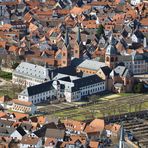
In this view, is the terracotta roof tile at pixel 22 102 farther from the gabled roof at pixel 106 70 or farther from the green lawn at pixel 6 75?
the green lawn at pixel 6 75

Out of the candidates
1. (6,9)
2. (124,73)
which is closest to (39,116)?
(124,73)

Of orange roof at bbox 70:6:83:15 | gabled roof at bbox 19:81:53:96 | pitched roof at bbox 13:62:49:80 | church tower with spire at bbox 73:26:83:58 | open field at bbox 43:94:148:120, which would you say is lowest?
open field at bbox 43:94:148:120

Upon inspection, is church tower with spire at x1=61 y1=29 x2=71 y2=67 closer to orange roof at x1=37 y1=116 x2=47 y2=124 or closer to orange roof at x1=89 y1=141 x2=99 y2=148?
orange roof at x1=37 y1=116 x2=47 y2=124

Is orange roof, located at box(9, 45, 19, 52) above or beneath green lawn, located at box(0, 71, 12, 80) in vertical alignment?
above

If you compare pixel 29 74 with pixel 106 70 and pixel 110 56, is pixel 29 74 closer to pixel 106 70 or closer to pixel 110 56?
pixel 106 70

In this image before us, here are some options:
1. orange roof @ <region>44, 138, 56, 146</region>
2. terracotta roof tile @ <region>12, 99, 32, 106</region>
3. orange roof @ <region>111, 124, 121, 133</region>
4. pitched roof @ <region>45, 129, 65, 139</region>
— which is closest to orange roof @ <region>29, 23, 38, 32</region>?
terracotta roof tile @ <region>12, 99, 32, 106</region>

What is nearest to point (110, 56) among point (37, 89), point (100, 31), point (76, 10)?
point (37, 89)

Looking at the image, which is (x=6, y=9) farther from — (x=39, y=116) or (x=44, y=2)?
(x=39, y=116)

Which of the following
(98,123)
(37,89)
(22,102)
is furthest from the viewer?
(37,89)
